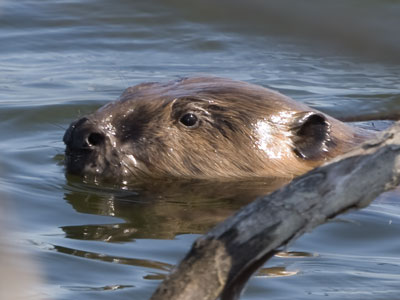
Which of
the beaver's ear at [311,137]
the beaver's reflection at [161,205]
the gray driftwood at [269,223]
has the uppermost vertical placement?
the gray driftwood at [269,223]

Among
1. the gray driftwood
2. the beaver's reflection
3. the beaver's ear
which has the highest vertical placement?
the gray driftwood

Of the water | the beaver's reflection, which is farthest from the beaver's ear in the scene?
the water

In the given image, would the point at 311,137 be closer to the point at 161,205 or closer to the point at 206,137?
the point at 206,137

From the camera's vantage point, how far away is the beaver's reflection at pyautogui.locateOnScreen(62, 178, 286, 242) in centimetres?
416

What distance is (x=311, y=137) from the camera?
5.01m

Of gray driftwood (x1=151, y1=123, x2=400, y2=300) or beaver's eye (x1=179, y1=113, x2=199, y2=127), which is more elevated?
gray driftwood (x1=151, y1=123, x2=400, y2=300)

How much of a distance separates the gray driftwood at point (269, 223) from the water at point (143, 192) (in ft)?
0.73

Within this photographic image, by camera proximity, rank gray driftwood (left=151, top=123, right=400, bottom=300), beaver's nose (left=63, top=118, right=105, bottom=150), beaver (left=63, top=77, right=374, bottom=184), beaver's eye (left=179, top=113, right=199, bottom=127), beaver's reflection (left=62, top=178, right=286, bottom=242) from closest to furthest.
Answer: gray driftwood (left=151, top=123, right=400, bottom=300) < beaver's reflection (left=62, top=178, right=286, bottom=242) < beaver's nose (left=63, top=118, right=105, bottom=150) < beaver (left=63, top=77, right=374, bottom=184) < beaver's eye (left=179, top=113, right=199, bottom=127)

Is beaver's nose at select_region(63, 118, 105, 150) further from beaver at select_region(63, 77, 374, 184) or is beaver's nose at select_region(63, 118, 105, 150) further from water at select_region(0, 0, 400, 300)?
water at select_region(0, 0, 400, 300)

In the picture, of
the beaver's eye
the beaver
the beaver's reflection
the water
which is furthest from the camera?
the beaver's eye

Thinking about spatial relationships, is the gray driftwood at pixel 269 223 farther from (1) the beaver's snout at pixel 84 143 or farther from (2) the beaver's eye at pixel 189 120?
(2) the beaver's eye at pixel 189 120

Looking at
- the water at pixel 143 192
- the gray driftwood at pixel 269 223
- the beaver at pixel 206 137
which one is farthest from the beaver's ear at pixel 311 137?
the gray driftwood at pixel 269 223

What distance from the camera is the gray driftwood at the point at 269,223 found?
1.69 metres

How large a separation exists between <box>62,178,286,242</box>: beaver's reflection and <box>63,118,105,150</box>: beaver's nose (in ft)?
0.81
